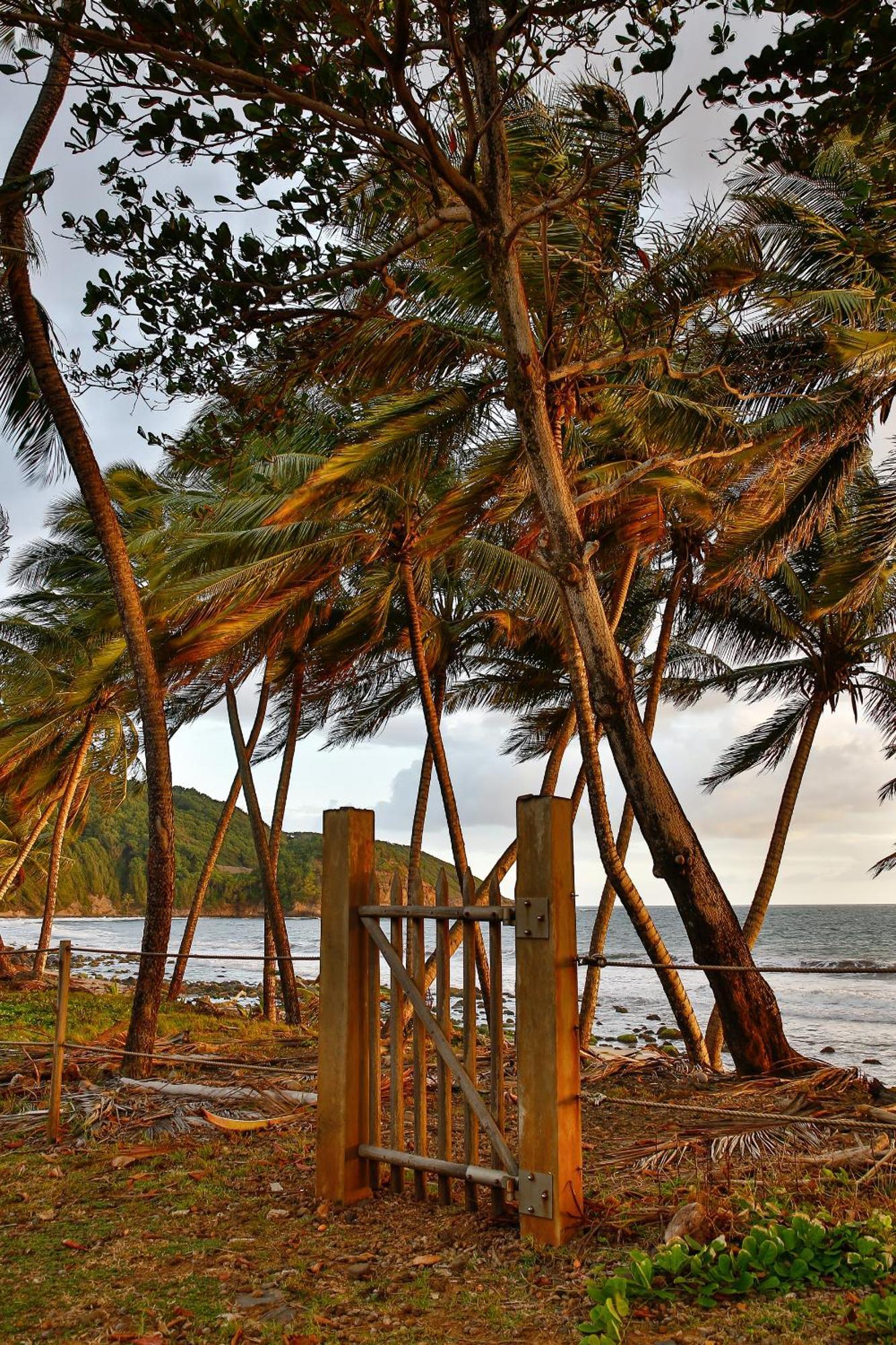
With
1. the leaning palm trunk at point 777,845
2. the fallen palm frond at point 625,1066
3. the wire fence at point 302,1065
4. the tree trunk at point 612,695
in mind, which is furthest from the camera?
the leaning palm trunk at point 777,845

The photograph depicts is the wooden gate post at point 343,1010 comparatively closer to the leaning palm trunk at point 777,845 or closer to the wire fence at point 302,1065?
the wire fence at point 302,1065

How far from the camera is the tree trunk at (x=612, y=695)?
7617mm

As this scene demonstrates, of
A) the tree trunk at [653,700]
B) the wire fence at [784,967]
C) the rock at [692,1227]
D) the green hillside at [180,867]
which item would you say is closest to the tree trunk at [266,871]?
the tree trunk at [653,700]

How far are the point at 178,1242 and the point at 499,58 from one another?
340 inches

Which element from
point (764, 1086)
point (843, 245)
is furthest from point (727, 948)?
point (843, 245)

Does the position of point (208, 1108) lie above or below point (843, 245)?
below

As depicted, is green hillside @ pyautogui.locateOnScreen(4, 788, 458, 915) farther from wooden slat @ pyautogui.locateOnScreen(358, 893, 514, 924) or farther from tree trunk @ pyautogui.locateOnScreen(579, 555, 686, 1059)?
wooden slat @ pyautogui.locateOnScreen(358, 893, 514, 924)

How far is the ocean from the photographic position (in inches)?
789

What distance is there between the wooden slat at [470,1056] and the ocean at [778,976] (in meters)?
1.43

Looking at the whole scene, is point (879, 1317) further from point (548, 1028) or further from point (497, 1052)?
point (497, 1052)

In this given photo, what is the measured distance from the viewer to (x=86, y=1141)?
6.55 m

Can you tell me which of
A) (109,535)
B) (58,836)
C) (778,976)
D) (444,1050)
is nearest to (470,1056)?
(444,1050)

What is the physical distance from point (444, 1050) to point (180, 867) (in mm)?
68535

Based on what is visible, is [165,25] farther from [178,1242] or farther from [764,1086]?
[764,1086]
